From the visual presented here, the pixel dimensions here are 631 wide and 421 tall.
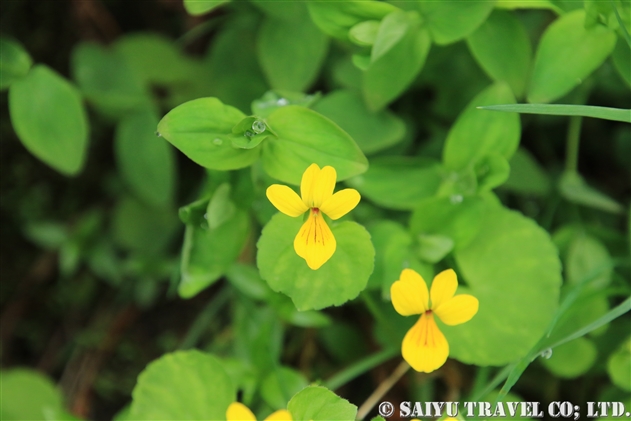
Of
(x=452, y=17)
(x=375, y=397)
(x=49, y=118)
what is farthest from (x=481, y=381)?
(x=49, y=118)

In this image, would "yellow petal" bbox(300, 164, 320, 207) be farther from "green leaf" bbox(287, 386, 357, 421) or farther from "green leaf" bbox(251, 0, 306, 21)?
"green leaf" bbox(251, 0, 306, 21)

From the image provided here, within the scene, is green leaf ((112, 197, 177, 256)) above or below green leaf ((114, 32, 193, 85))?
below

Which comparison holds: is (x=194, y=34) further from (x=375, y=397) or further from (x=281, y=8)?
(x=375, y=397)

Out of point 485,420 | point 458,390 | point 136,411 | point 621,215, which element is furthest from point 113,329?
point 621,215

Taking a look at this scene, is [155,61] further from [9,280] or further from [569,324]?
[569,324]

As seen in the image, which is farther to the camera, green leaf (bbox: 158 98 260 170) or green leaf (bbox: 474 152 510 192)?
green leaf (bbox: 474 152 510 192)

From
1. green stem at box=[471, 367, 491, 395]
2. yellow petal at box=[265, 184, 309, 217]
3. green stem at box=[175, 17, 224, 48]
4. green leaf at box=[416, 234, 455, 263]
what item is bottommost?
green stem at box=[471, 367, 491, 395]

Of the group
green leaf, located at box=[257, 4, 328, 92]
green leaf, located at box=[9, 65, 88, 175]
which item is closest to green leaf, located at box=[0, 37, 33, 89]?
green leaf, located at box=[9, 65, 88, 175]

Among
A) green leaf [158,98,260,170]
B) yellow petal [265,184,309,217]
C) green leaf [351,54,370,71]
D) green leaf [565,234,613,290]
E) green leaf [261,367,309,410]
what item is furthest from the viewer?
green leaf [565,234,613,290]

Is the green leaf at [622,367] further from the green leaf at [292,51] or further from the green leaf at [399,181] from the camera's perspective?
the green leaf at [292,51]
